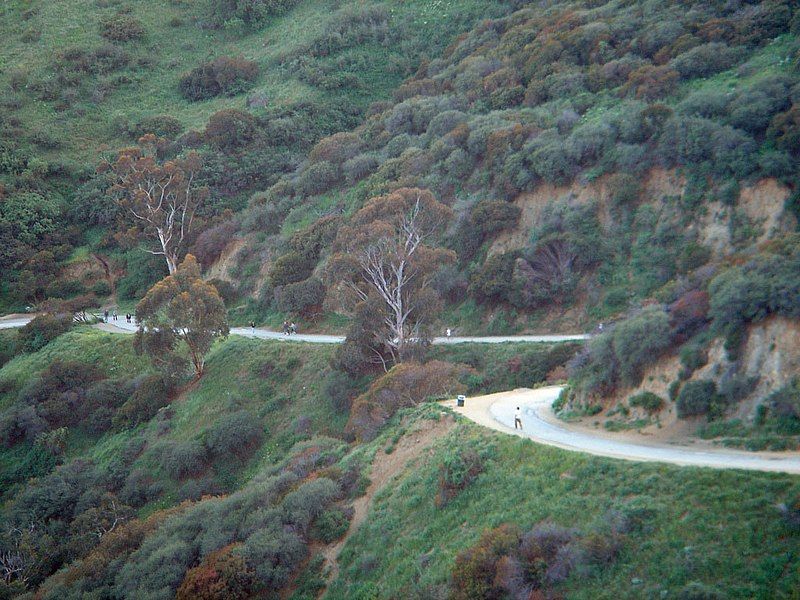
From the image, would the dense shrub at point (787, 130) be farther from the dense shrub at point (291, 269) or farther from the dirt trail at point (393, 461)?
the dense shrub at point (291, 269)

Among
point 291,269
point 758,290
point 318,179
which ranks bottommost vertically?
point 291,269

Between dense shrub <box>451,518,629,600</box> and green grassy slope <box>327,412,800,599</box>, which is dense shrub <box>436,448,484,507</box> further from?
dense shrub <box>451,518,629,600</box>

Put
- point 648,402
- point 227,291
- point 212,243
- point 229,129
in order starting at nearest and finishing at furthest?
point 648,402 < point 227,291 < point 212,243 < point 229,129

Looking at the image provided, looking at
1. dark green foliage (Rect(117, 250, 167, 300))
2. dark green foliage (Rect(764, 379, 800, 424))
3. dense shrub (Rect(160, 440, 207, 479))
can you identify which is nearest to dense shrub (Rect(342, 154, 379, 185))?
dark green foliage (Rect(117, 250, 167, 300))

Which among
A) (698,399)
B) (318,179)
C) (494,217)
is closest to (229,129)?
(318,179)

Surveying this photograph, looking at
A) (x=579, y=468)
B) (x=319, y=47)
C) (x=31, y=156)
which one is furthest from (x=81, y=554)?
(x=319, y=47)

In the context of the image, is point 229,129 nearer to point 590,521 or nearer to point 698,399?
point 698,399
